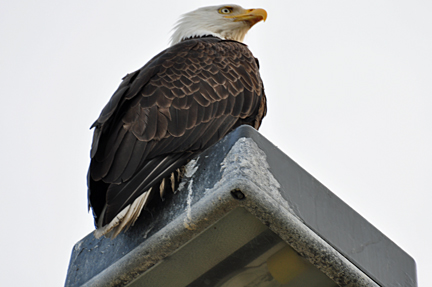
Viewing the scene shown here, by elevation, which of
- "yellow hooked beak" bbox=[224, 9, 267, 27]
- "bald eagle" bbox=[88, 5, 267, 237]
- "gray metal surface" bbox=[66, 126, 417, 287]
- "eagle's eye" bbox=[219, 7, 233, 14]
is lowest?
"gray metal surface" bbox=[66, 126, 417, 287]

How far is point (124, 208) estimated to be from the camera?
9.15 feet

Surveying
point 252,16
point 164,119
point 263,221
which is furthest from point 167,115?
point 252,16

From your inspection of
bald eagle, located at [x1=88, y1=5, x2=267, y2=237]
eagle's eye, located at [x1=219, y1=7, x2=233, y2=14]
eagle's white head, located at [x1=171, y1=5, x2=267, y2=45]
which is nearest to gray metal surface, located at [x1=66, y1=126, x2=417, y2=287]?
bald eagle, located at [x1=88, y1=5, x2=267, y2=237]

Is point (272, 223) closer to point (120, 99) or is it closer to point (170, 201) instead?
point (170, 201)

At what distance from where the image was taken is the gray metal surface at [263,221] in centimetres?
230

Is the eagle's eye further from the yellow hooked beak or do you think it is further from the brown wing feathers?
the brown wing feathers

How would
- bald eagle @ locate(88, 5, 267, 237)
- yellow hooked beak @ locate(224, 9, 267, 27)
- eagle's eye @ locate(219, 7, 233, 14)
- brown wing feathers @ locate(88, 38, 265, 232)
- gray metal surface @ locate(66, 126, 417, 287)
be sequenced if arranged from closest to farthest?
gray metal surface @ locate(66, 126, 417, 287) → bald eagle @ locate(88, 5, 267, 237) → brown wing feathers @ locate(88, 38, 265, 232) → yellow hooked beak @ locate(224, 9, 267, 27) → eagle's eye @ locate(219, 7, 233, 14)

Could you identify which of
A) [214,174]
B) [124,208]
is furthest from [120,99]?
[214,174]

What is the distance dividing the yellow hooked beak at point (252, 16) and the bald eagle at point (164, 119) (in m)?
1.18

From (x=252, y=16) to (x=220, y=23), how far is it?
1.13 ft

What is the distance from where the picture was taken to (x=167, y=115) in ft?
11.6

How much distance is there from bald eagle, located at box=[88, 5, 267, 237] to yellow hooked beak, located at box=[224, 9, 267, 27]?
3.86 feet

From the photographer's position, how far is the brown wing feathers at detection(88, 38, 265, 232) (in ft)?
9.95

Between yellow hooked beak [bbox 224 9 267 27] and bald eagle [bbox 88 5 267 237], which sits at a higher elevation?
yellow hooked beak [bbox 224 9 267 27]
